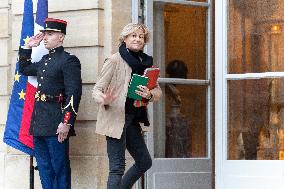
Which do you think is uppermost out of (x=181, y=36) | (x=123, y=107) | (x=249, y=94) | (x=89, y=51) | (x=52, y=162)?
(x=181, y=36)

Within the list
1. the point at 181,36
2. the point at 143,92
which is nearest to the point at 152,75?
the point at 143,92

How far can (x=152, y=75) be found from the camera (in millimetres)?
7750

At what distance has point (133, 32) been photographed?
308 inches

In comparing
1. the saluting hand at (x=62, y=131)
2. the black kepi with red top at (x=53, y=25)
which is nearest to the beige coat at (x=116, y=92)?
the saluting hand at (x=62, y=131)

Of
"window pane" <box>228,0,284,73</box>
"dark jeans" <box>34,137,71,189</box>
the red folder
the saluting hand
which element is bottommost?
"dark jeans" <box>34,137,71,189</box>

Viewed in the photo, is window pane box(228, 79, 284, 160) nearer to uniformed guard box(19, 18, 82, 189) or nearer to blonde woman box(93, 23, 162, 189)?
blonde woman box(93, 23, 162, 189)

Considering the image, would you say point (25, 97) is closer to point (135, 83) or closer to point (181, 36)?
point (135, 83)

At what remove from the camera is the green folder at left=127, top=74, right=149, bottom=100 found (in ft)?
25.2

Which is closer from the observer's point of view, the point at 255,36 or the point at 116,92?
the point at 116,92

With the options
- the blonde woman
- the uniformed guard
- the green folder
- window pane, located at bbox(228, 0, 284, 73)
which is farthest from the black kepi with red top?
window pane, located at bbox(228, 0, 284, 73)

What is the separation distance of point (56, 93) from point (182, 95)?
1491 mm

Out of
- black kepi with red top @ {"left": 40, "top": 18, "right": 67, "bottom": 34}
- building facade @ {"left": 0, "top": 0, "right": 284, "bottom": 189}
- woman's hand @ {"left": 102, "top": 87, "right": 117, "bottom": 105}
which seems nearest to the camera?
woman's hand @ {"left": 102, "top": 87, "right": 117, "bottom": 105}

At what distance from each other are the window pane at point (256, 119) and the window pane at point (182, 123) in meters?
0.87

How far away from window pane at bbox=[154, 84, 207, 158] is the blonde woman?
1298 millimetres
